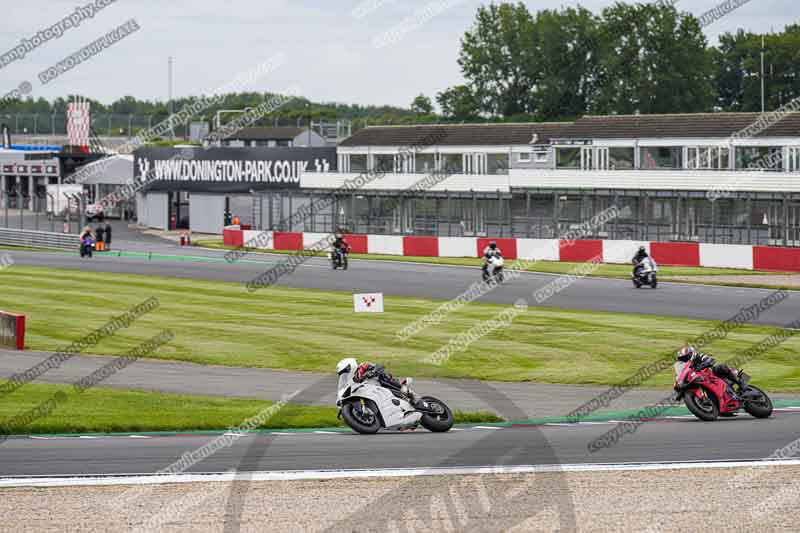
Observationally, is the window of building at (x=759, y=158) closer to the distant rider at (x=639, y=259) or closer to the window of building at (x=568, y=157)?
the window of building at (x=568, y=157)

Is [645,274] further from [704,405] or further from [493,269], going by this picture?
[704,405]

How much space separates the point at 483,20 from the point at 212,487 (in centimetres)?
12516

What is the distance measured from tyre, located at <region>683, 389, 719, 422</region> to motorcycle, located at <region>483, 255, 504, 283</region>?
77.8 ft

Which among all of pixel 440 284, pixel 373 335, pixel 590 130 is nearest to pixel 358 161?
pixel 590 130

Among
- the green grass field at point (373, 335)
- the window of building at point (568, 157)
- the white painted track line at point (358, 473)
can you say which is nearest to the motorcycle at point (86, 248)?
the green grass field at point (373, 335)

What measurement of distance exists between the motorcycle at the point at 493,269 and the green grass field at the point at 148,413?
72.4ft

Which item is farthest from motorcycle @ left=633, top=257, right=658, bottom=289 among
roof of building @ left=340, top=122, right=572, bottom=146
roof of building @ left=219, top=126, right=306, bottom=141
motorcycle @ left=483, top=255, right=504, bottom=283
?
roof of building @ left=219, top=126, right=306, bottom=141

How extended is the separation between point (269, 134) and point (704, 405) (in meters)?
101

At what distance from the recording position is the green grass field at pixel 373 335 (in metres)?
25.6

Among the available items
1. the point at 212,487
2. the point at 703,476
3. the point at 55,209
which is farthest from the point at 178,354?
the point at 55,209

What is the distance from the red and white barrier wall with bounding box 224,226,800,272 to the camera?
4681cm

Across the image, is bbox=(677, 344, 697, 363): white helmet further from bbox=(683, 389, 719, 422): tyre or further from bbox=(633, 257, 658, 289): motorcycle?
bbox=(633, 257, 658, 289): motorcycle

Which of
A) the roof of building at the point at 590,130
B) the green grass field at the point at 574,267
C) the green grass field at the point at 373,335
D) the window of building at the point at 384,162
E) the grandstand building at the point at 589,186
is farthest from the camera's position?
the window of building at the point at 384,162

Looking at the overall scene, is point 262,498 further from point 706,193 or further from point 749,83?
point 749,83
